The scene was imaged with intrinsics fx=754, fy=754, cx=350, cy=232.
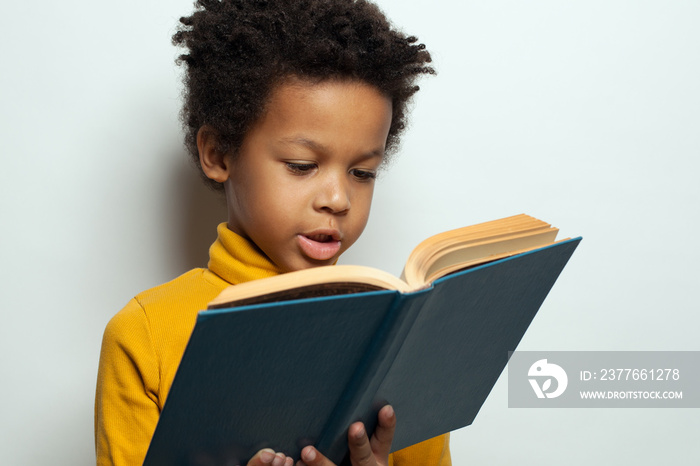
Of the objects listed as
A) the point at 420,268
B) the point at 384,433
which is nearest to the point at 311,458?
the point at 384,433

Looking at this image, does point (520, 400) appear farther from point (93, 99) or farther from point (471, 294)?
point (93, 99)

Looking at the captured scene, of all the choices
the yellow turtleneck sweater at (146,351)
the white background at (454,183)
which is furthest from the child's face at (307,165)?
the white background at (454,183)

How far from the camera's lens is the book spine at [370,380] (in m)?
0.82

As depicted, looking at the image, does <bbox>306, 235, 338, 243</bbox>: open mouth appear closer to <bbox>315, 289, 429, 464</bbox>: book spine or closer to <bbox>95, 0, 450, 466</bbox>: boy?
<bbox>95, 0, 450, 466</bbox>: boy

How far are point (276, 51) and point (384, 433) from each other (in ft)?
1.88

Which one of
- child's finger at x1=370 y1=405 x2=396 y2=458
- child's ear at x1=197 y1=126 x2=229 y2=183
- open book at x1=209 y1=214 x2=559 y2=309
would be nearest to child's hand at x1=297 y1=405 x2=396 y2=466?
child's finger at x1=370 y1=405 x2=396 y2=458

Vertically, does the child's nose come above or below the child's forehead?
below

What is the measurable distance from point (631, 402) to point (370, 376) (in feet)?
3.86

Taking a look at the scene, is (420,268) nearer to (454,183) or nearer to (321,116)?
(321,116)

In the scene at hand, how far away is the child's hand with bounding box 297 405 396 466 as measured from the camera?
3.17 feet

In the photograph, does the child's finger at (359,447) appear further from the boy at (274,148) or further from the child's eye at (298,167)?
the child's eye at (298,167)

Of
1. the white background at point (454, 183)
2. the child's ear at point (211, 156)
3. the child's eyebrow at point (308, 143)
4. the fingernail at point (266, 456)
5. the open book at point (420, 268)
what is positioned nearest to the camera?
the open book at point (420, 268)

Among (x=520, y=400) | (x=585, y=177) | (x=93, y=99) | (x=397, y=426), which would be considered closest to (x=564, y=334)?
(x=520, y=400)

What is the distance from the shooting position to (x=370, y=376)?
89cm
